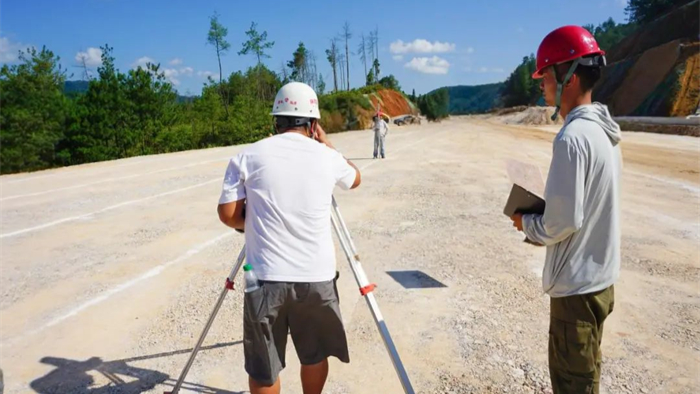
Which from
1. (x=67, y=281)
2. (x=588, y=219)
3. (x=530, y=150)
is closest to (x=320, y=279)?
(x=588, y=219)

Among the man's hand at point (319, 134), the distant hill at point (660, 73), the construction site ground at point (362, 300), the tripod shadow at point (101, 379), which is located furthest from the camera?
the distant hill at point (660, 73)

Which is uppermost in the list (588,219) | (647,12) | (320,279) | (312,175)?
(647,12)

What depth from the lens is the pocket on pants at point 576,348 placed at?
6.92 ft

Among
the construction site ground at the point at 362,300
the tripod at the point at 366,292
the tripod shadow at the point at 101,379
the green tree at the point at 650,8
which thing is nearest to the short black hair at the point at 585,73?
the tripod at the point at 366,292

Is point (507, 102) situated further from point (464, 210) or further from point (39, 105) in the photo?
A: point (464, 210)

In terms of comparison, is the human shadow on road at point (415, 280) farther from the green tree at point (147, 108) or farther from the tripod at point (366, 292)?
the green tree at point (147, 108)

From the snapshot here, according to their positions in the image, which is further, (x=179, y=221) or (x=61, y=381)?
(x=179, y=221)

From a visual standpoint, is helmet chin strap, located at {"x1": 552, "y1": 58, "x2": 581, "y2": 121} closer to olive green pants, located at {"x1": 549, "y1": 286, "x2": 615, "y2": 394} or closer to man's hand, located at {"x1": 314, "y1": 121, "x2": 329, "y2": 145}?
olive green pants, located at {"x1": 549, "y1": 286, "x2": 615, "y2": 394}

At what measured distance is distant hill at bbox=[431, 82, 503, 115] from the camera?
147 m

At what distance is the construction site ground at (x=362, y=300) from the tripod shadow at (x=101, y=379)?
16 millimetres

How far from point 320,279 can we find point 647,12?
6817 cm

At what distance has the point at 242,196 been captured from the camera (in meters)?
2.43

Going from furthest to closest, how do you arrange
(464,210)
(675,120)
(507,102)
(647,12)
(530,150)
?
(507,102) → (647,12) → (675,120) → (530,150) → (464,210)

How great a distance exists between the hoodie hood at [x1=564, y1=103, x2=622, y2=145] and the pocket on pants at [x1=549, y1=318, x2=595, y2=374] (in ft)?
2.88
